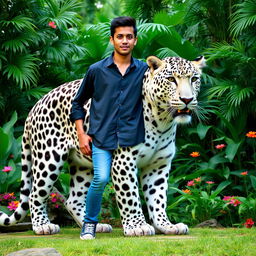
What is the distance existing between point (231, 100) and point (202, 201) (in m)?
2.11

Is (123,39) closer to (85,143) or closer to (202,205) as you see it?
(85,143)

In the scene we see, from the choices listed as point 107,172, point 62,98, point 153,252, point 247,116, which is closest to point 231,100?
point 247,116

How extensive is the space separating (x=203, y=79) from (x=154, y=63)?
3604mm

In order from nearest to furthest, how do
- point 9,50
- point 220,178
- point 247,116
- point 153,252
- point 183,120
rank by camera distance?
1. point 153,252
2. point 183,120
3. point 220,178
4. point 247,116
5. point 9,50

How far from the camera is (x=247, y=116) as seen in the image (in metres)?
8.99

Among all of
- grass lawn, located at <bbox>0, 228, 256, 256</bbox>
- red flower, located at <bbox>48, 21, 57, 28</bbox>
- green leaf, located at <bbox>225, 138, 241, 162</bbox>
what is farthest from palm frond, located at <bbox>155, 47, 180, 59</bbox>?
grass lawn, located at <bbox>0, 228, 256, 256</bbox>

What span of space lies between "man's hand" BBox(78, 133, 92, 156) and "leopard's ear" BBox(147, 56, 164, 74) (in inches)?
35.0

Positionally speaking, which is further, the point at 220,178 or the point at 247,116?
the point at 247,116

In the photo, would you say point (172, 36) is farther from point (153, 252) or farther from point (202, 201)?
point (153, 252)

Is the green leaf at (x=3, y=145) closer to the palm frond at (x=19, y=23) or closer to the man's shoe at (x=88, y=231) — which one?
the palm frond at (x=19, y=23)

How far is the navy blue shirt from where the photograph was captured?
18.4ft

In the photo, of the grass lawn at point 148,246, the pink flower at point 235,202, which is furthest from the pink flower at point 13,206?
the pink flower at point 235,202

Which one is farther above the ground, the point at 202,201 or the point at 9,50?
the point at 9,50

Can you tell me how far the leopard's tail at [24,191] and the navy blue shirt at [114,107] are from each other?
1.32m
